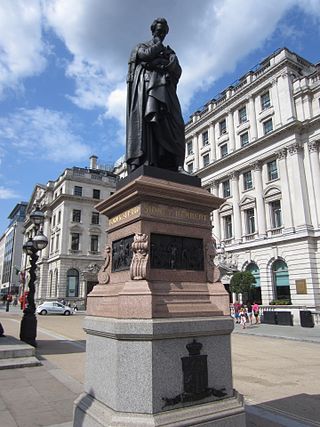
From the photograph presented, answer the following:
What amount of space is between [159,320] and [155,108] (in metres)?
3.10

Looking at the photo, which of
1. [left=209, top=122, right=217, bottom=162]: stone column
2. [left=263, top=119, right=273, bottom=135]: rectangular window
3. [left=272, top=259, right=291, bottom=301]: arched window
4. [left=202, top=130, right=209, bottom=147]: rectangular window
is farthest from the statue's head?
[left=202, top=130, right=209, bottom=147]: rectangular window


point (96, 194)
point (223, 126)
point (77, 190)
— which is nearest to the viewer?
point (223, 126)

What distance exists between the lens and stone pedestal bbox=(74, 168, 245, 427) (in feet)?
12.9

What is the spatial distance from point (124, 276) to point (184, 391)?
1.59 m

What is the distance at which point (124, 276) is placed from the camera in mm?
4770

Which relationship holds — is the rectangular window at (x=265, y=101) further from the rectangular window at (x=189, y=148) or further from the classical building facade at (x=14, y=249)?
the classical building facade at (x=14, y=249)

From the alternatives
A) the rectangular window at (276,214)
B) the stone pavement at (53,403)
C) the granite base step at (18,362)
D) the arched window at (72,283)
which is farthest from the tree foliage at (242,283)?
the arched window at (72,283)

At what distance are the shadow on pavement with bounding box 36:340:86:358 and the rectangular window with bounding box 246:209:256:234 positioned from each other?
83.8 ft

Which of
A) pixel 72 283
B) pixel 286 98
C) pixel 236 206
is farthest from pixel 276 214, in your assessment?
pixel 72 283

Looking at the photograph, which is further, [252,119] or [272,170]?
[252,119]

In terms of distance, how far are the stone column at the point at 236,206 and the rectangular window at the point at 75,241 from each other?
28.5 m

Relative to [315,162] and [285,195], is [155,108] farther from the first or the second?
[315,162]

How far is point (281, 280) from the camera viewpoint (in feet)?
109

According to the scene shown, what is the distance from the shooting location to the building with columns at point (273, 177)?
31.4 metres
